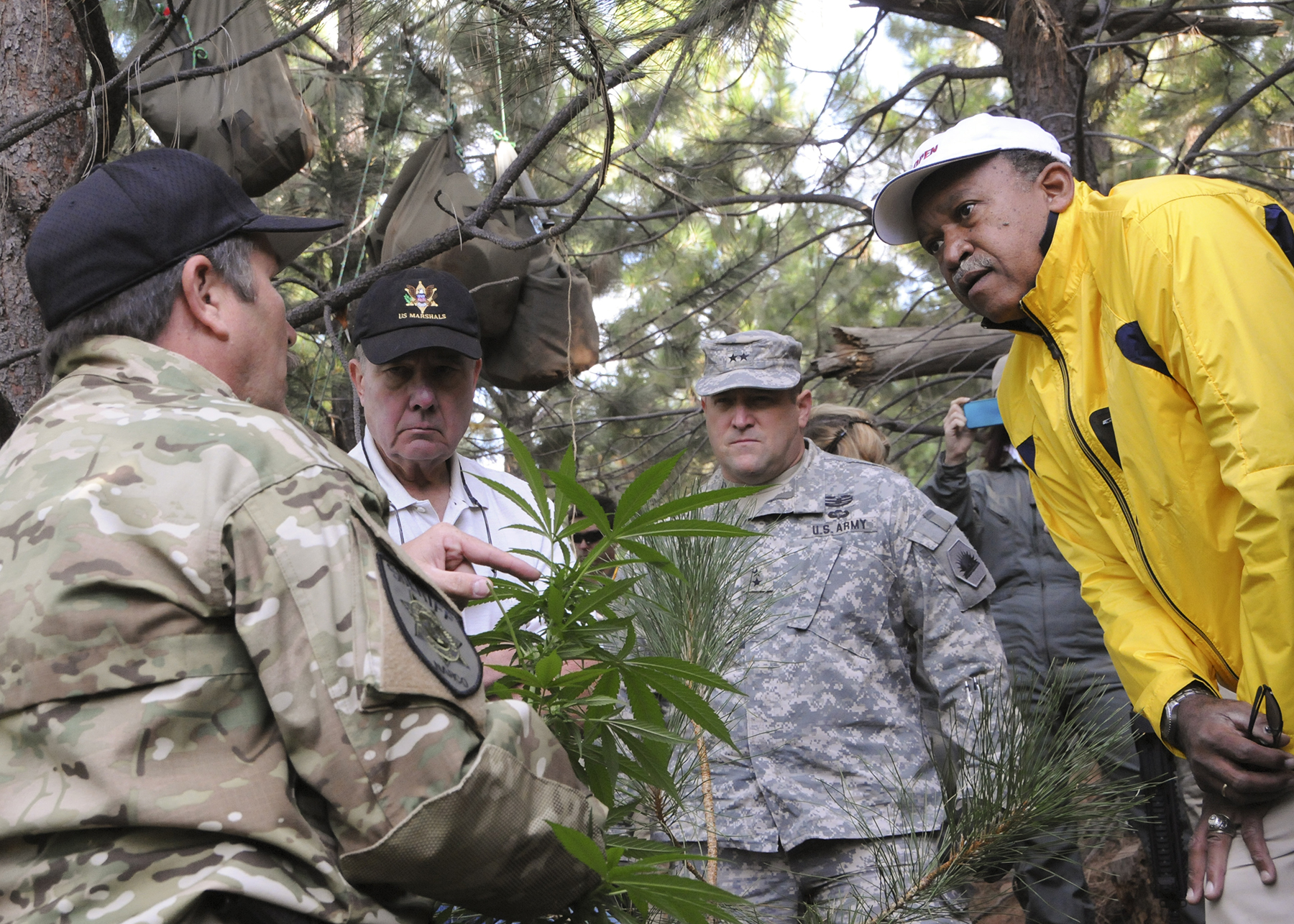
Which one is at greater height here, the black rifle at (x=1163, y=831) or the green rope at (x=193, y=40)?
the green rope at (x=193, y=40)

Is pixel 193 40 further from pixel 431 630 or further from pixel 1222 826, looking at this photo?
pixel 1222 826

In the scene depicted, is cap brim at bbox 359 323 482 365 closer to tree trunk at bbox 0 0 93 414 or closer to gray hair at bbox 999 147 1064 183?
tree trunk at bbox 0 0 93 414

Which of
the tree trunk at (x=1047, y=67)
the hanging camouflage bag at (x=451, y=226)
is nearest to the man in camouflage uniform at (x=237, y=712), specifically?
the hanging camouflage bag at (x=451, y=226)

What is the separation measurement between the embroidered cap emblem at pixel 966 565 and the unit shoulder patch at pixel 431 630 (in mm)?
1835

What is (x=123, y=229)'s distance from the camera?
4.62ft

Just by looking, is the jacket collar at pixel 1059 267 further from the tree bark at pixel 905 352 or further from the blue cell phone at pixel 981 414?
the tree bark at pixel 905 352

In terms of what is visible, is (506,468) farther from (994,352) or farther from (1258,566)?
(1258,566)

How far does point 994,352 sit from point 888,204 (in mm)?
2971

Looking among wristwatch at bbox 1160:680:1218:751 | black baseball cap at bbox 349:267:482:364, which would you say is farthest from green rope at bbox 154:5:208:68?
wristwatch at bbox 1160:680:1218:751

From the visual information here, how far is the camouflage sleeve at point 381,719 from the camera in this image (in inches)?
42.5

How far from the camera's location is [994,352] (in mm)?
Result: 5113

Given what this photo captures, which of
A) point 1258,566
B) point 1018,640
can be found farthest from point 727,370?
point 1258,566

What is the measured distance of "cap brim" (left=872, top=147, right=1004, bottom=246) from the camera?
2229 mm

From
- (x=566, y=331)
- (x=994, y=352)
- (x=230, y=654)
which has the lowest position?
(x=230, y=654)
